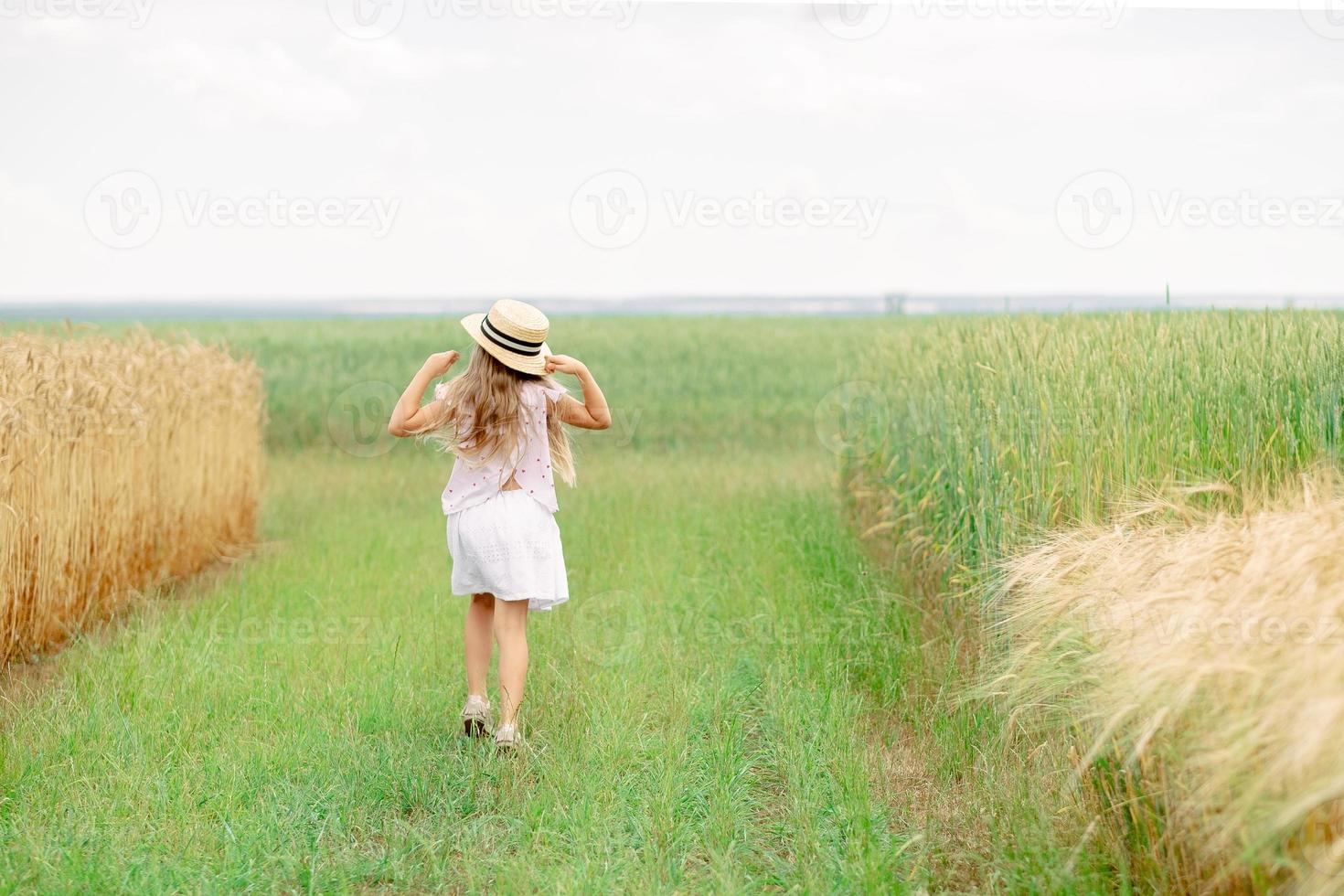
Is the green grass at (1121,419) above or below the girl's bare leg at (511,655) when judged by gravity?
above

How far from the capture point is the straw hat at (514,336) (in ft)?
14.7

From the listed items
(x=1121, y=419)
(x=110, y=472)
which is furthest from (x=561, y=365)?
(x=110, y=472)

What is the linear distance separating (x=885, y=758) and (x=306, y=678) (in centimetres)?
275

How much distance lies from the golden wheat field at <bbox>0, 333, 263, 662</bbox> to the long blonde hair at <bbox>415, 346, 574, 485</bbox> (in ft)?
8.48

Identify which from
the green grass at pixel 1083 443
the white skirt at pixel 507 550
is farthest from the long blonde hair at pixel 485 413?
the green grass at pixel 1083 443

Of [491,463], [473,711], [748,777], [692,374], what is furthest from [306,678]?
[692,374]

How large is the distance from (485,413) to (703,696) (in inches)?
67.6

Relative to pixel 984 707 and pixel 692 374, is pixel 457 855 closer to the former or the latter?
pixel 984 707

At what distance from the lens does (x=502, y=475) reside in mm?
4570

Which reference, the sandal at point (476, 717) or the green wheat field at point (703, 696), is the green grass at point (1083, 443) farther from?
the sandal at point (476, 717)

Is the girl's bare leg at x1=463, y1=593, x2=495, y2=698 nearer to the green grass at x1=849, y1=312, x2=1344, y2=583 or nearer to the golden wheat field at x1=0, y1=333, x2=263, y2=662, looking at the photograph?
the green grass at x1=849, y1=312, x2=1344, y2=583

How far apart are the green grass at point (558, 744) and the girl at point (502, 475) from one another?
1.45 ft

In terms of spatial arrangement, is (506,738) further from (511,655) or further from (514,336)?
(514,336)

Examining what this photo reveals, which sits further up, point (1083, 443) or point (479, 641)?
point (1083, 443)
